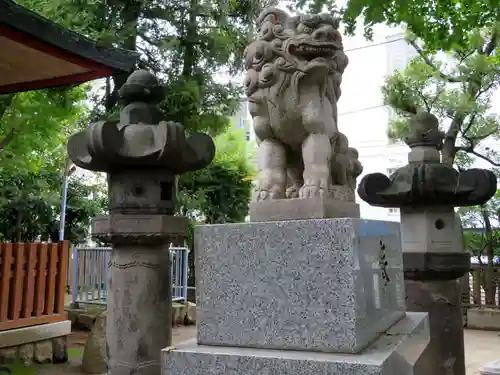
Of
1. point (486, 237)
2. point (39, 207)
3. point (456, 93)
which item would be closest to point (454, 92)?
point (456, 93)

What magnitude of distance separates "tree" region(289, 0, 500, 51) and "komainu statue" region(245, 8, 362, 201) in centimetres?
170

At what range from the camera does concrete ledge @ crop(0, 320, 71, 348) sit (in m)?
6.15

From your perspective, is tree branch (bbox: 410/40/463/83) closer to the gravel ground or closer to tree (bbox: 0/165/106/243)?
the gravel ground

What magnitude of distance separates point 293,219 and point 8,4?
3.14 metres

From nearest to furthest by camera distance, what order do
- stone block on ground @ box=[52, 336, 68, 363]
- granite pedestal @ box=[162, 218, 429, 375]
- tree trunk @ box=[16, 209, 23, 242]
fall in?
granite pedestal @ box=[162, 218, 429, 375] < stone block on ground @ box=[52, 336, 68, 363] < tree trunk @ box=[16, 209, 23, 242]

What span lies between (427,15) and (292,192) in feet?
14.9

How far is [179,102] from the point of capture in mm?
9422

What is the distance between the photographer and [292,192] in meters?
2.59

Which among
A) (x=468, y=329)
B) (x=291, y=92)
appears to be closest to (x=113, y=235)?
(x=291, y=92)

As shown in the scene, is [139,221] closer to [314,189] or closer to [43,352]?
[314,189]

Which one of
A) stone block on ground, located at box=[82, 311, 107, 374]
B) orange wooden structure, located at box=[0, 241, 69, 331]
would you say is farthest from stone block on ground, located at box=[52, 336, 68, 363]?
stone block on ground, located at box=[82, 311, 107, 374]

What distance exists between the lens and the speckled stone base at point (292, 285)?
2.02m

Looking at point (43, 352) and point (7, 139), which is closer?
point (43, 352)

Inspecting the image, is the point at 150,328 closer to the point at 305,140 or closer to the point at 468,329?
the point at 305,140
